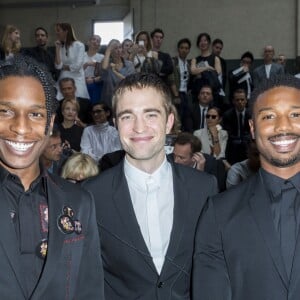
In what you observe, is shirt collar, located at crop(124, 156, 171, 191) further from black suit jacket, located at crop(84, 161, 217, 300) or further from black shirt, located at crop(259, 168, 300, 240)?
black shirt, located at crop(259, 168, 300, 240)

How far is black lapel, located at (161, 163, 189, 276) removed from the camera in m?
2.42

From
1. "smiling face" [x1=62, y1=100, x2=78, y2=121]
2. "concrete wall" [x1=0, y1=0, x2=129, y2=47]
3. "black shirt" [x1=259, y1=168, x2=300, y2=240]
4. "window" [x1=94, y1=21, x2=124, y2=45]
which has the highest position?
"concrete wall" [x1=0, y1=0, x2=129, y2=47]

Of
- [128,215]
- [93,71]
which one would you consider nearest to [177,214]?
Result: [128,215]

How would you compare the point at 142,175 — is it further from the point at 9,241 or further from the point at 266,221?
the point at 9,241

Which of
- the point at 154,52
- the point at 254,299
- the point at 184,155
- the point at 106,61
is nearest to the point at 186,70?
the point at 154,52

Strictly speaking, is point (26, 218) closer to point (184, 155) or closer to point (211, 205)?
point (211, 205)

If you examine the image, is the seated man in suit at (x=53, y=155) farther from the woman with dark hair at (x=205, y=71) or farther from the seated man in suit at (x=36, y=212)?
the woman with dark hair at (x=205, y=71)

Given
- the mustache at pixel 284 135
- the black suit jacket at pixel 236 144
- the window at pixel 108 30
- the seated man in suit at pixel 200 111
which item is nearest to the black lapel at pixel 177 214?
the mustache at pixel 284 135

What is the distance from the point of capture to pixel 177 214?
98.3 inches

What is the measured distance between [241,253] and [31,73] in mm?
1110

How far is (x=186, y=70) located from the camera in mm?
9078

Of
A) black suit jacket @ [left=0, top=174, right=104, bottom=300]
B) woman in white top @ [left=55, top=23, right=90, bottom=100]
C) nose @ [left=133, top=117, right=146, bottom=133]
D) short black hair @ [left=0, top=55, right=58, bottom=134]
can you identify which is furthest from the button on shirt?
woman in white top @ [left=55, top=23, right=90, bottom=100]

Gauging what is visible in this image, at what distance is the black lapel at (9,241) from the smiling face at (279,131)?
3.50ft

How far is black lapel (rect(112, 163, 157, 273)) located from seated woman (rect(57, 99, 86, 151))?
4.14m
